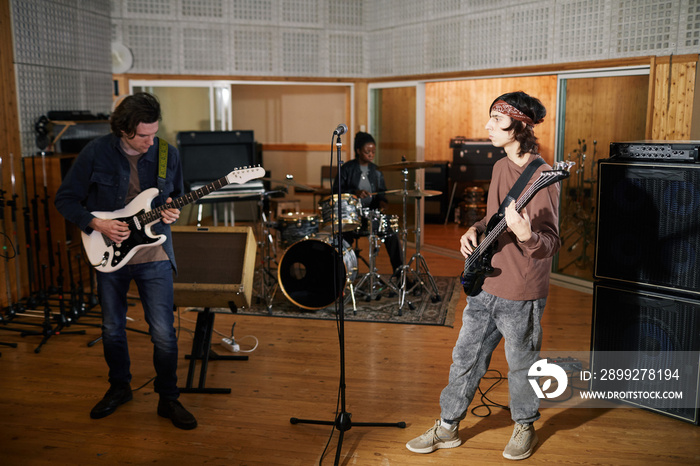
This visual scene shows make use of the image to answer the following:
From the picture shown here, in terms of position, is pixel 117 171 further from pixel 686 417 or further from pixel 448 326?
pixel 686 417

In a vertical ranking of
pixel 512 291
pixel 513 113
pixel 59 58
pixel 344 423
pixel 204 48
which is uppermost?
pixel 204 48

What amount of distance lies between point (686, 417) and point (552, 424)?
71 centimetres

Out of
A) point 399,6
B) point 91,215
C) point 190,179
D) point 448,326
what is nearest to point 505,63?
point 399,6

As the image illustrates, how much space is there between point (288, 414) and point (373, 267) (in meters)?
2.47

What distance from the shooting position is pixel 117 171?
3424mm

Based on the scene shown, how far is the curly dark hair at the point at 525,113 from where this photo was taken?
9.37 feet

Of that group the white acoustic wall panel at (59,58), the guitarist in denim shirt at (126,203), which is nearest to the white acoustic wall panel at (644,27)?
the guitarist in denim shirt at (126,203)

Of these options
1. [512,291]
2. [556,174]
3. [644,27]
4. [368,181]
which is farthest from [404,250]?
[556,174]

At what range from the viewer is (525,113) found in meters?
2.86

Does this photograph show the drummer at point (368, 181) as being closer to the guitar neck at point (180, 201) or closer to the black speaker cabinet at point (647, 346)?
the black speaker cabinet at point (647, 346)

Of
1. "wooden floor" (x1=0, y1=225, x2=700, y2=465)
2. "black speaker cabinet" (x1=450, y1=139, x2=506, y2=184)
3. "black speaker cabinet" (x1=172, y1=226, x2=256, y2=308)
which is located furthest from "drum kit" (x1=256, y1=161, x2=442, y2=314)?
"black speaker cabinet" (x1=450, y1=139, x2=506, y2=184)

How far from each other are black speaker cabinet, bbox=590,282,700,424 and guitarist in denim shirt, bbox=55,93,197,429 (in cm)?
236

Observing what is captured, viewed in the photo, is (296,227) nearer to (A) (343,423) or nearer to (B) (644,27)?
(A) (343,423)

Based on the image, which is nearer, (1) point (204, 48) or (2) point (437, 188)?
(1) point (204, 48)
